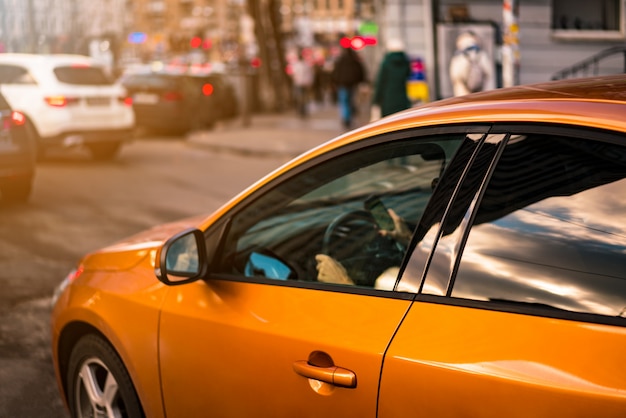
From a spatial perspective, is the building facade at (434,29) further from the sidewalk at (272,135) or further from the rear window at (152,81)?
the rear window at (152,81)

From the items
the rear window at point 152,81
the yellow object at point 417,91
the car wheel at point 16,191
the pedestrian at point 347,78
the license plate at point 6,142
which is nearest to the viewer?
the license plate at point 6,142

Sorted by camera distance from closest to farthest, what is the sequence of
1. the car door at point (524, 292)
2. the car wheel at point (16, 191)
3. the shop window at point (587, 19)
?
the car door at point (524, 292) → the car wheel at point (16, 191) → the shop window at point (587, 19)

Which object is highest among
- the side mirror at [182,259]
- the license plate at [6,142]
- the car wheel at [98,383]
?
the side mirror at [182,259]

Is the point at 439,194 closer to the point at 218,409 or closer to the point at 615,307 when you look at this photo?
the point at 615,307

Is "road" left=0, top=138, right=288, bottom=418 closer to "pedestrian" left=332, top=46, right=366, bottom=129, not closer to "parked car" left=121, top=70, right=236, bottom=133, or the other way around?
"parked car" left=121, top=70, right=236, bottom=133

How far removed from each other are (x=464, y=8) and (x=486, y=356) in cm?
1909

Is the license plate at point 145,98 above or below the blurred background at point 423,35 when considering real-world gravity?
below

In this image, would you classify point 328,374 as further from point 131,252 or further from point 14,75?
point 14,75

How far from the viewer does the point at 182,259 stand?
11.7ft

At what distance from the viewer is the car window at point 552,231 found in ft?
7.95

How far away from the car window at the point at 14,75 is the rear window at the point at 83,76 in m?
0.51

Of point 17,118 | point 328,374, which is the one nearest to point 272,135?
point 17,118

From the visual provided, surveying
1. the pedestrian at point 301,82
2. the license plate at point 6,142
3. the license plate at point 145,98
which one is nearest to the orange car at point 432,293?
the license plate at point 6,142

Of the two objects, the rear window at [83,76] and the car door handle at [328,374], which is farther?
the rear window at [83,76]
